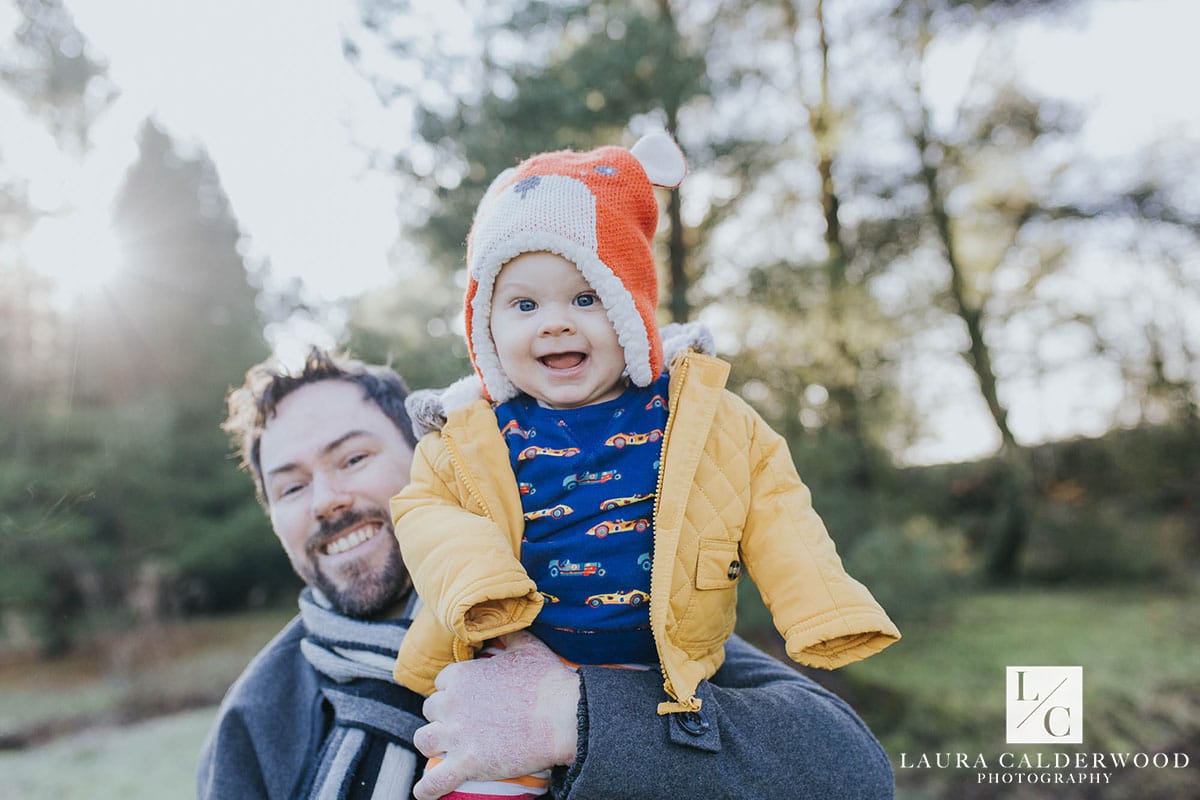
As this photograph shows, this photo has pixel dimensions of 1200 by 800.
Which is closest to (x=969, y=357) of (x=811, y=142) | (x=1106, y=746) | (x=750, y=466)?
(x=811, y=142)

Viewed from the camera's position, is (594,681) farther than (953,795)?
No

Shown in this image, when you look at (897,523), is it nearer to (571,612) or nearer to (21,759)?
(571,612)

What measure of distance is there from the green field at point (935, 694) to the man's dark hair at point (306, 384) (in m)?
4.32

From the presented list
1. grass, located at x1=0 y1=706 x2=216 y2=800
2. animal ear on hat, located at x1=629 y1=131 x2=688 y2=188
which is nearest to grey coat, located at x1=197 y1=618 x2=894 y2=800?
animal ear on hat, located at x1=629 y1=131 x2=688 y2=188

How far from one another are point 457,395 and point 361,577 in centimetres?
57

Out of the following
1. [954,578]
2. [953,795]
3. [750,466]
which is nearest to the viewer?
[750,466]

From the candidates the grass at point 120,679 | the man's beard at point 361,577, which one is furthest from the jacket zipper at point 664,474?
the grass at point 120,679

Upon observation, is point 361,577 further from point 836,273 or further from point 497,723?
point 836,273

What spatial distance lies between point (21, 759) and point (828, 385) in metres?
6.78

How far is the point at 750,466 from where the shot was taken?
57.6 inches

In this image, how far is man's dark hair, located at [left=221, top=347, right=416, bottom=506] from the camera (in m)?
2.05

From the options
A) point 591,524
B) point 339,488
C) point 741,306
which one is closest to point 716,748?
point 591,524

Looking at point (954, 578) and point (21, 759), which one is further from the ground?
point (954, 578)

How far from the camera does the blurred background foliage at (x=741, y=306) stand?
566 cm
